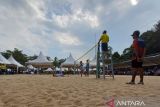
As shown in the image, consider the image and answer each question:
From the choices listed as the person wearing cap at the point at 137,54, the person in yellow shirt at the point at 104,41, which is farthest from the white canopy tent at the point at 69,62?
the person wearing cap at the point at 137,54

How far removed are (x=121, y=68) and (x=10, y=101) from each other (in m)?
49.1

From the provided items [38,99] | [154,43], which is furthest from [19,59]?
[38,99]

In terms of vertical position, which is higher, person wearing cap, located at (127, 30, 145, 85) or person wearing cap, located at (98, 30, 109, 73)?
person wearing cap, located at (98, 30, 109, 73)

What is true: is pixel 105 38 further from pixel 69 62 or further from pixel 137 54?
pixel 69 62

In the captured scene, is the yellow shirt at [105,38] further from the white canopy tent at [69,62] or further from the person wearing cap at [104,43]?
the white canopy tent at [69,62]

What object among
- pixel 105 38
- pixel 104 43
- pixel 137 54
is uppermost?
pixel 105 38

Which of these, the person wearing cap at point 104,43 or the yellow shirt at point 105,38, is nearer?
the person wearing cap at point 104,43

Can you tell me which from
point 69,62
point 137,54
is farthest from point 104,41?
point 69,62

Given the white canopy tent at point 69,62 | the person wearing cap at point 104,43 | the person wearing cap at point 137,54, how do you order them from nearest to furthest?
the person wearing cap at point 137,54, the person wearing cap at point 104,43, the white canopy tent at point 69,62

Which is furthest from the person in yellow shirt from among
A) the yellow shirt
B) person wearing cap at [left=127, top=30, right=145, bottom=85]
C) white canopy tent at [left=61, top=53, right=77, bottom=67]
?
white canopy tent at [left=61, top=53, right=77, bottom=67]

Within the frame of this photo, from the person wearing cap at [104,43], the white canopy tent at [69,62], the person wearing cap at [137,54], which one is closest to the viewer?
the person wearing cap at [137,54]

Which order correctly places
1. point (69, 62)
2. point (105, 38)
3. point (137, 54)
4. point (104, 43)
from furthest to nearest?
1. point (69, 62)
2. point (105, 38)
3. point (104, 43)
4. point (137, 54)

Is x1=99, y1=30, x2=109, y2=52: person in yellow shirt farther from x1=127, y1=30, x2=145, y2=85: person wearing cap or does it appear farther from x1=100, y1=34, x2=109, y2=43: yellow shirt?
x1=127, y1=30, x2=145, y2=85: person wearing cap

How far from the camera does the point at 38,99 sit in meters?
6.98
